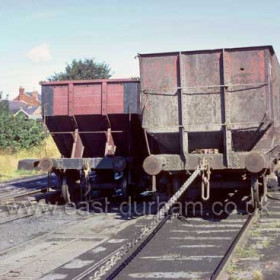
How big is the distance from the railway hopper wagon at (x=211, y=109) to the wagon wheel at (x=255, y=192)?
19mm

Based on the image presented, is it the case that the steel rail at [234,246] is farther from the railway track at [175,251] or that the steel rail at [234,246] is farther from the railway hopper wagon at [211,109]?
the railway hopper wagon at [211,109]

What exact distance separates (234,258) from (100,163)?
609cm

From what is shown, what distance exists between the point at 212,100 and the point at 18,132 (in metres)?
21.4

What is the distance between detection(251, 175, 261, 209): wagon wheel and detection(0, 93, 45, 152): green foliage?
2079 centimetres

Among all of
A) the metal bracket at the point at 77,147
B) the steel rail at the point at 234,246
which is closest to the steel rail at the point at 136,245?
the steel rail at the point at 234,246

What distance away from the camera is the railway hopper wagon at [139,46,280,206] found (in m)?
8.96

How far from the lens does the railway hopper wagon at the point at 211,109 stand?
29.4 ft

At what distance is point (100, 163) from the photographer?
474 inches

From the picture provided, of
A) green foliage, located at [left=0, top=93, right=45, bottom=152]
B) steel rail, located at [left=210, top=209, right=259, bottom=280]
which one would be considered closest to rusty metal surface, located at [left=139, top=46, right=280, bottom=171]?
steel rail, located at [left=210, top=209, right=259, bottom=280]

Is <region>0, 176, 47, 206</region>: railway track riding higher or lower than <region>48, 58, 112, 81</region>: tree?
lower

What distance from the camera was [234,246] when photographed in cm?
691

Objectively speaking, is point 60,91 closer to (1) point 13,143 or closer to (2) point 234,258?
(2) point 234,258

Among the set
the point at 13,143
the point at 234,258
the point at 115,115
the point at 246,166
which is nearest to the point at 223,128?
the point at 246,166

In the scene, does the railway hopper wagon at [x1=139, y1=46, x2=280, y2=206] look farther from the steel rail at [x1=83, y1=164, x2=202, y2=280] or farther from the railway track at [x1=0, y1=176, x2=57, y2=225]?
the railway track at [x1=0, y1=176, x2=57, y2=225]
